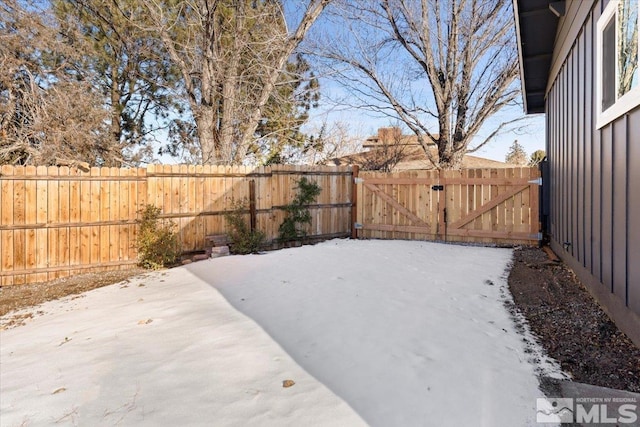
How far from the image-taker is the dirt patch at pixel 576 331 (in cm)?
227

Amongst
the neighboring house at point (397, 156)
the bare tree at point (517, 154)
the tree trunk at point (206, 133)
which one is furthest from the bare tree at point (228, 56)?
the bare tree at point (517, 154)

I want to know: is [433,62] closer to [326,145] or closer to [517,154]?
[326,145]

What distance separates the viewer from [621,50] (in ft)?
9.78

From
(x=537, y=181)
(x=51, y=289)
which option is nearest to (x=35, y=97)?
(x=51, y=289)

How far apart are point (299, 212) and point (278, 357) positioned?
5607 mm

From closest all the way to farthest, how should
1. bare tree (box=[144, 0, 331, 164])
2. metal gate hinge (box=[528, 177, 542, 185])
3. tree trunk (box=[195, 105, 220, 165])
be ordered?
metal gate hinge (box=[528, 177, 542, 185]) < bare tree (box=[144, 0, 331, 164]) < tree trunk (box=[195, 105, 220, 165])

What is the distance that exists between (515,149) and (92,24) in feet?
97.1

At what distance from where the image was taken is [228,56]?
36.1 feet

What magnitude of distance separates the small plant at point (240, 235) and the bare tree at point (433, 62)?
25.2ft

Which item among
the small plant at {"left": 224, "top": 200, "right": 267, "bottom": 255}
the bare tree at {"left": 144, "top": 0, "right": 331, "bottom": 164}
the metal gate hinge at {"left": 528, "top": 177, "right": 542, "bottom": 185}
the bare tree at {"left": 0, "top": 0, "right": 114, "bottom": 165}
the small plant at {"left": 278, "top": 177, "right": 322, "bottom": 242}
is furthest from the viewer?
the bare tree at {"left": 144, "top": 0, "right": 331, "bottom": 164}

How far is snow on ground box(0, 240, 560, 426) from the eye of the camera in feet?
6.53

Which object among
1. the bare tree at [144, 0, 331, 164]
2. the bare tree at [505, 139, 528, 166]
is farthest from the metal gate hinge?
the bare tree at [505, 139, 528, 166]

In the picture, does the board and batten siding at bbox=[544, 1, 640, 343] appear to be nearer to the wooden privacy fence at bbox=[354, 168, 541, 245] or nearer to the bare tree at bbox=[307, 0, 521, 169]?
the wooden privacy fence at bbox=[354, 168, 541, 245]

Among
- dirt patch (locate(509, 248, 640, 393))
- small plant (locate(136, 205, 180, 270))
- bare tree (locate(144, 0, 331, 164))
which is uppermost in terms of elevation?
bare tree (locate(144, 0, 331, 164))
